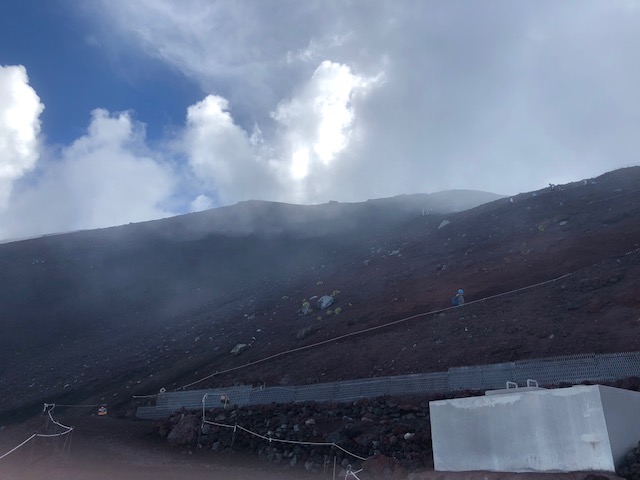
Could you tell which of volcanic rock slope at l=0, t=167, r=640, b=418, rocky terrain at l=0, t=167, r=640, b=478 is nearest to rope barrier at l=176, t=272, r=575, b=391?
volcanic rock slope at l=0, t=167, r=640, b=418

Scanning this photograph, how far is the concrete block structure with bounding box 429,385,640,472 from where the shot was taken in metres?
9.27

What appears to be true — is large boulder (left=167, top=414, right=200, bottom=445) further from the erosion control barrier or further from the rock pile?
the erosion control barrier

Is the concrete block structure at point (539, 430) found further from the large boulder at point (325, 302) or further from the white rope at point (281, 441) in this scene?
the large boulder at point (325, 302)

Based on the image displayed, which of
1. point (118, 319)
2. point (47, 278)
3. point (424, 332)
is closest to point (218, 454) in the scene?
point (424, 332)

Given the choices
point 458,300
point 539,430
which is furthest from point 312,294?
point 539,430

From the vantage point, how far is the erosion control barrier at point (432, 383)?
1360cm

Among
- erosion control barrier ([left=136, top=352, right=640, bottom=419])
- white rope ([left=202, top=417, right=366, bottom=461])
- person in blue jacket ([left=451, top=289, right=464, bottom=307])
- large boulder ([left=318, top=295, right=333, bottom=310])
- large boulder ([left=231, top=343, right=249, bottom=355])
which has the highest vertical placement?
large boulder ([left=318, top=295, right=333, bottom=310])

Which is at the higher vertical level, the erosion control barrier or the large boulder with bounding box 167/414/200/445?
the erosion control barrier

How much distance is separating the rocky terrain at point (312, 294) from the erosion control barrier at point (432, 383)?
1045mm

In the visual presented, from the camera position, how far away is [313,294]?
30250mm

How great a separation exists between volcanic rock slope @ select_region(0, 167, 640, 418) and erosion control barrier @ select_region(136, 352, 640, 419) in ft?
→ 3.91

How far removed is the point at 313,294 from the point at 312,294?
0.07 metres

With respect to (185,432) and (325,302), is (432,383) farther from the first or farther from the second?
(325,302)

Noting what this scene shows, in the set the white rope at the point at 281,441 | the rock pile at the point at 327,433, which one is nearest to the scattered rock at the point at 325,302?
the rock pile at the point at 327,433
